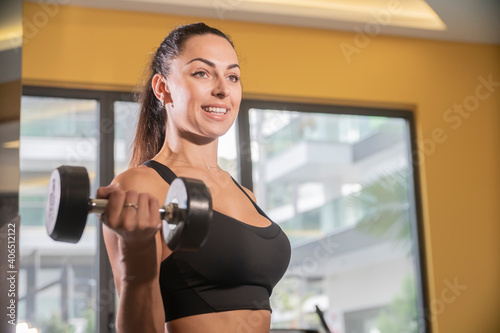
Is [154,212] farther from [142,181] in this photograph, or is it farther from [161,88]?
[161,88]

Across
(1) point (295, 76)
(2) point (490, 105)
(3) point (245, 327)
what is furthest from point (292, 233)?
(3) point (245, 327)

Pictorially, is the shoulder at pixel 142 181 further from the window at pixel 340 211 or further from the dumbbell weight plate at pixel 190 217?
the window at pixel 340 211

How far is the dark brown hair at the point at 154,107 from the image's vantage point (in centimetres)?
130

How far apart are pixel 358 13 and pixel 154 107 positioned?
9.76ft

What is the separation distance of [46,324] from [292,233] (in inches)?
60.4

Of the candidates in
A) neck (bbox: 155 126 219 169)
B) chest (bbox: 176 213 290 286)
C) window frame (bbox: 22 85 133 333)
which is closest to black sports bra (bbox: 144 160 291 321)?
chest (bbox: 176 213 290 286)

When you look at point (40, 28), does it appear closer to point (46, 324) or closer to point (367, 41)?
point (46, 324)

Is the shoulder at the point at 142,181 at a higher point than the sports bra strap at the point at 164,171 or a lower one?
lower

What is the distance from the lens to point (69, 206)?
2.82ft

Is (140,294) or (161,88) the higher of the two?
(161,88)

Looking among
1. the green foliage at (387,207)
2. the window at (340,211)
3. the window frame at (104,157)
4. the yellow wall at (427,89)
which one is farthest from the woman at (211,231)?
the green foliage at (387,207)

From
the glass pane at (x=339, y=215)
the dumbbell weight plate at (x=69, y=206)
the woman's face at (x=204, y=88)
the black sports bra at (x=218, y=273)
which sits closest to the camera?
the dumbbell weight plate at (x=69, y=206)

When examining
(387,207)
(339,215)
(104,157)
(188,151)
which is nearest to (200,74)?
(188,151)

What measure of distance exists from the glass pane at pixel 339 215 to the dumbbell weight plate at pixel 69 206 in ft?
10.2
